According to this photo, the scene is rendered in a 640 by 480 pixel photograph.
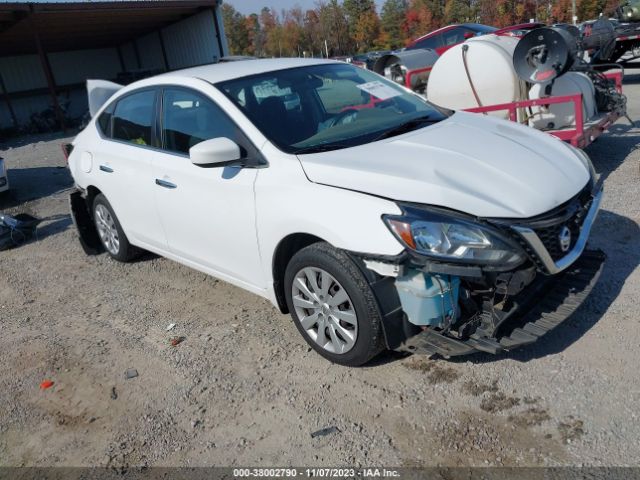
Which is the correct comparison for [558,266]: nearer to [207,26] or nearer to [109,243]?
[109,243]

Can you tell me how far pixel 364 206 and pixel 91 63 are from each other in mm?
27896

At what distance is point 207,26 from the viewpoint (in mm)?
21812

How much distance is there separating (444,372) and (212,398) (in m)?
1.40

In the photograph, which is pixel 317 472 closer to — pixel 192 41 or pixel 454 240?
pixel 454 240

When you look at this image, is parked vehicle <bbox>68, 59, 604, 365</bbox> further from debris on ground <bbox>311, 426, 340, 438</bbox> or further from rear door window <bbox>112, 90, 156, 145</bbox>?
debris on ground <bbox>311, 426, 340, 438</bbox>

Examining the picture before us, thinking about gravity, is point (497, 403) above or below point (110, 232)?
below

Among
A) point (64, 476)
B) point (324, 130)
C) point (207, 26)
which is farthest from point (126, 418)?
point (207, 26)

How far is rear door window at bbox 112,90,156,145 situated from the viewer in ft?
15.0

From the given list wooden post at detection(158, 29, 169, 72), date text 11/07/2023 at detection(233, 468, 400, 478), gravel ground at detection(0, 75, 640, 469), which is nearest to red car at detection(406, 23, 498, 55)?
gravel ground at detection(0, 75, 640, 469)

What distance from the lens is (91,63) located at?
27031 mm

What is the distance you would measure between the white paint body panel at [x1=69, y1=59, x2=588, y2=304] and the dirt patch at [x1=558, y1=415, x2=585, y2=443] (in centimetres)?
105

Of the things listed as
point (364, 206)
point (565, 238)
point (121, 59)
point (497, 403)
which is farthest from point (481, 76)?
point (121, 59)

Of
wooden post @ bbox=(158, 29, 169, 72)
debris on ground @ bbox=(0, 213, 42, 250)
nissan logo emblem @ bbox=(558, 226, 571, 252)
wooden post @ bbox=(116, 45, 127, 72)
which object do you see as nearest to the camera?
nissan logo emblem @ bbox=(558, 226, 571, 252)

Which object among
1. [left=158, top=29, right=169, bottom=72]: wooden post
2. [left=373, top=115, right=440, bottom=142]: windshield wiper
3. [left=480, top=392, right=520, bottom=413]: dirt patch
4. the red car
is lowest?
[left=480, top=392, right=520, bottom=413]: dirt patch
